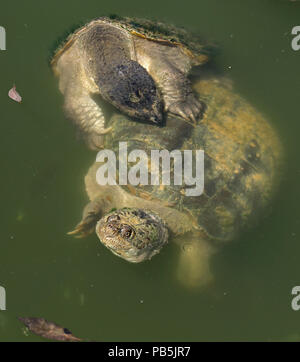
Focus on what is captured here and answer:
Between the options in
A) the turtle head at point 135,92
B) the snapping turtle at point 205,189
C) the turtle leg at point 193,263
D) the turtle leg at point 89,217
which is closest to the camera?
the turtle head at point 135,92

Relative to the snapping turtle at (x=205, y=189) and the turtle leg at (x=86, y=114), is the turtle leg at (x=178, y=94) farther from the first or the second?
the turtle leg at (x=86, y=114)

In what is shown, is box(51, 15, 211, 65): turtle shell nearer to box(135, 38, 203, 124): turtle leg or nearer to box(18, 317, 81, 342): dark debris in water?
box(135, 38, 203, 124): turtle leg

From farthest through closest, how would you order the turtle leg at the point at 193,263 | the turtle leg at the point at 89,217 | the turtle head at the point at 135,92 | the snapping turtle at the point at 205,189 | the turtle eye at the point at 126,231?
the turtle leg at the point at 193,263 → the turtle leg at the point at 89,217 → the snapping turtle at the point at 205,189 → the turtle head at the point at 135,92 → the turtle eye at the point at 126,231

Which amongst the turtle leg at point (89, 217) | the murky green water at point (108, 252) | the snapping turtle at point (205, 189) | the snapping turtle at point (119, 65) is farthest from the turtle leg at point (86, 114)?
the turtle leg at point (89, 217)

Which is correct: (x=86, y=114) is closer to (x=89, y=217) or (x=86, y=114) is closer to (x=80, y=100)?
(x=80, y=100)

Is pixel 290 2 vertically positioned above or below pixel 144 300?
above

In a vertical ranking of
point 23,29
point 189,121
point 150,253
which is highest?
point 23,29

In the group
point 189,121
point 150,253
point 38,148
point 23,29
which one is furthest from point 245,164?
point 23,29

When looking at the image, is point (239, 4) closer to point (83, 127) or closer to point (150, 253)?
point (83, 127)
